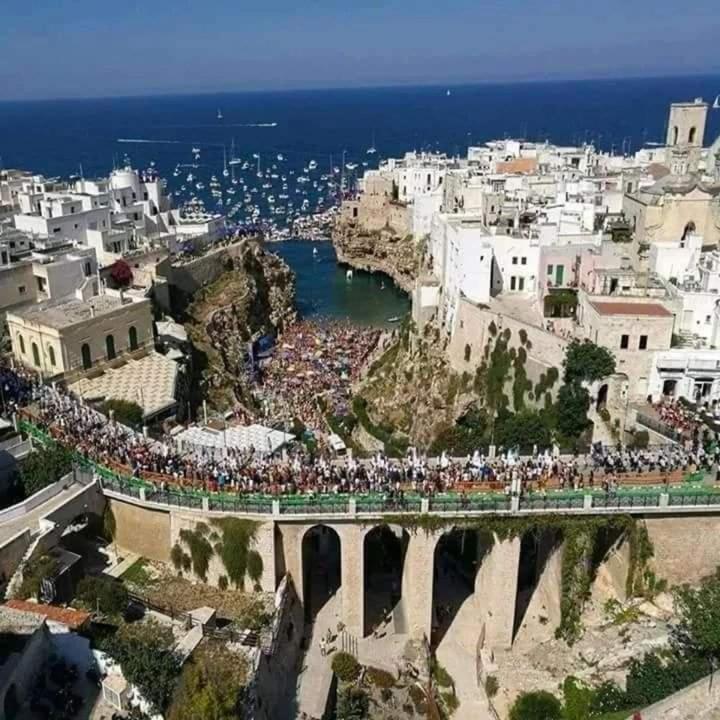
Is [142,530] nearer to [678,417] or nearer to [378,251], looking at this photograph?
[678,417]

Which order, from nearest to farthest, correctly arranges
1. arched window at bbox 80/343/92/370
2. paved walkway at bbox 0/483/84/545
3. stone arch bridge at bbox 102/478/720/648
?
paved walkway at bbox 0/483/84/545, stone arch bridge at bbox 102/478/720/648, arched window at bbox 80/343/92/370

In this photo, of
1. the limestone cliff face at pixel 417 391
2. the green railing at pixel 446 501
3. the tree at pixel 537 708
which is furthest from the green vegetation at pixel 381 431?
the tree at pixel 537 708

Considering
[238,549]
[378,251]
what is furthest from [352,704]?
[378,251]

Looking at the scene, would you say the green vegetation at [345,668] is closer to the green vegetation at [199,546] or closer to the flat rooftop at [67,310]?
the green vegetation at [199,546]

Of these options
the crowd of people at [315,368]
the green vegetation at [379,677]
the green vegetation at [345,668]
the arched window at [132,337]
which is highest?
the arched window at [132,337]

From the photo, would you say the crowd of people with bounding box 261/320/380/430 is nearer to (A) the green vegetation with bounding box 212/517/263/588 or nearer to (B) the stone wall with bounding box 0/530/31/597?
(A) the green vegetation with bounding box 212/517/263/588

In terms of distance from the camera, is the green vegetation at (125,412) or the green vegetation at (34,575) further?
the green vegetation at (125,412)

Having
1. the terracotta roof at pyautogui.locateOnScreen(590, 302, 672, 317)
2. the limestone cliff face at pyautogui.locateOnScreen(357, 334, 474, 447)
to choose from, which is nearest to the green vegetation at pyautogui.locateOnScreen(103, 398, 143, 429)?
the limestone cliff face at pyautogui.locateOnScreen(357, 334, 474, 447)
